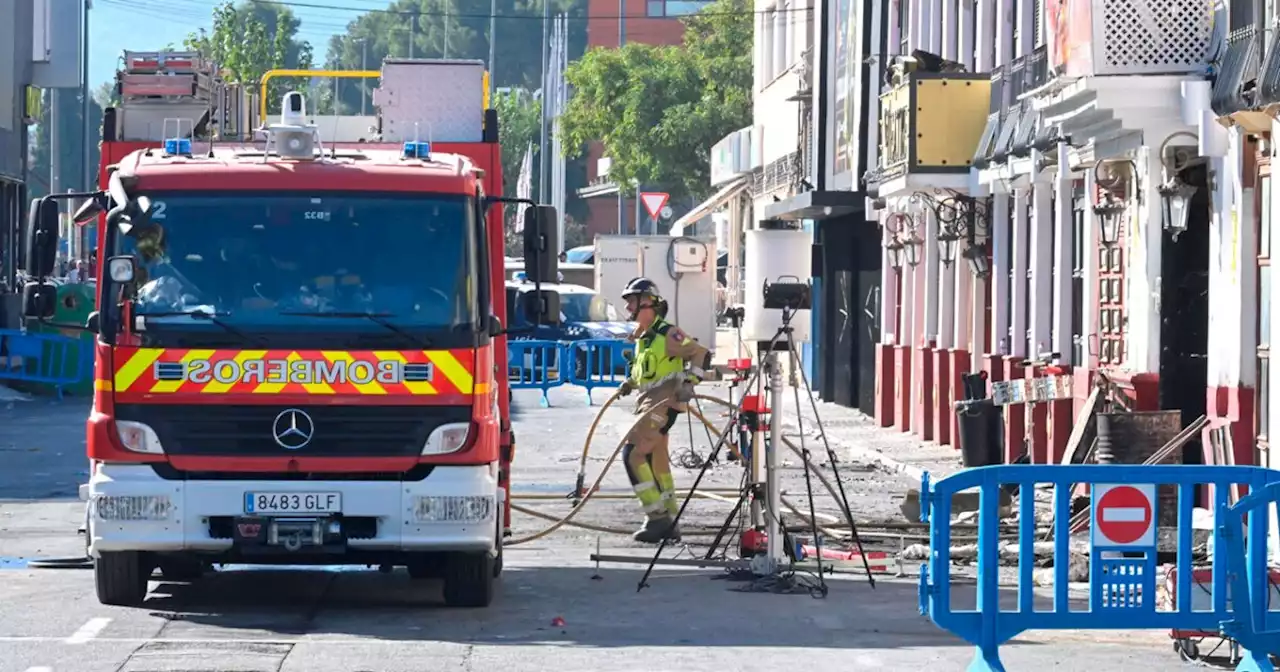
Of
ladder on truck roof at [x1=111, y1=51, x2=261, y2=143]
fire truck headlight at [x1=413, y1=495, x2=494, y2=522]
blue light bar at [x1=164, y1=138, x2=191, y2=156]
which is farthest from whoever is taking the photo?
ladder on truck roof at [x1=111, y1=51, x2=261, y2=143]

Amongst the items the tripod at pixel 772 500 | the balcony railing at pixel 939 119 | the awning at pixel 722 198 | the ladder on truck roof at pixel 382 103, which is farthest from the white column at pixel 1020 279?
the awning at pixel 722 198

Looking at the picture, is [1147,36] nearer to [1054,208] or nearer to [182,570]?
[1054,208]

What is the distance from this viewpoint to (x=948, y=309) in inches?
1112

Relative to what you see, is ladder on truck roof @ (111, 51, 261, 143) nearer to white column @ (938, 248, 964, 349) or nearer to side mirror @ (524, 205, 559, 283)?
side mirror @ (524, 205, 559, 283)

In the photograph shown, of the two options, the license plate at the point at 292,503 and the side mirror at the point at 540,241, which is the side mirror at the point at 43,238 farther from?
the side mirror at the point at 540,241

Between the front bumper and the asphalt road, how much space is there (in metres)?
0.41

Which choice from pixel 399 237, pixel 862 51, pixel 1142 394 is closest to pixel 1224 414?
pixel 1142 394

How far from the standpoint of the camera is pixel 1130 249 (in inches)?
772

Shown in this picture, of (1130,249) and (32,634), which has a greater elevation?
(1130,249)

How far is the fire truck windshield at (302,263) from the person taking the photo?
39.6ft

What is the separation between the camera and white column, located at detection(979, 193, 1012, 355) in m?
25.0

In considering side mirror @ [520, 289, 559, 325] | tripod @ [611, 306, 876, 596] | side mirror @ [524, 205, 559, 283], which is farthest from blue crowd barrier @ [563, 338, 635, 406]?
side mirror @ [524, 205, 559, 283]

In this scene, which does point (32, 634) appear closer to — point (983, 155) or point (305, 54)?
point (983, 155)

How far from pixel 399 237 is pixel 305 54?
125081mm
